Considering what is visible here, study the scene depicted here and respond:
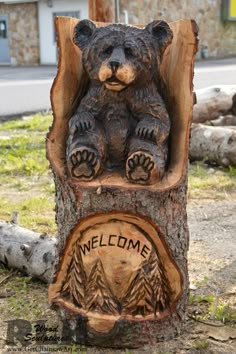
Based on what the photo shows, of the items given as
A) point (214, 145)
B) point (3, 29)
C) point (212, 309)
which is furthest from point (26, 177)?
point (3, 29)

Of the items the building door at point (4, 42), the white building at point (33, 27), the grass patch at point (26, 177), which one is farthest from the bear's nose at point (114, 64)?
the building door at point (4, 42)

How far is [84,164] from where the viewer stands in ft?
8.64

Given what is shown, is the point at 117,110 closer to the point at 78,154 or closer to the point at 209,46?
the point at 78,154

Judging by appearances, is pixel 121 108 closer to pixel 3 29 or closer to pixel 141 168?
pixel 141 168

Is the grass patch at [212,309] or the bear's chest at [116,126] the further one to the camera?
the grass patch at [212,309]

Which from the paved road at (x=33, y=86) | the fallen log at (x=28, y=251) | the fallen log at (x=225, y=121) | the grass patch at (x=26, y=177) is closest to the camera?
the fallen log at (x=28, y=251)

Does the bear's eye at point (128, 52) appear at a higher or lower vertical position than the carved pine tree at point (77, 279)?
higher

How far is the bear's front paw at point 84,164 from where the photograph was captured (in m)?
2.64

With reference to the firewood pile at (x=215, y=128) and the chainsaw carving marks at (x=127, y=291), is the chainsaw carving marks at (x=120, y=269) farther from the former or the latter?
the firewood pile at (x=215, y=128)

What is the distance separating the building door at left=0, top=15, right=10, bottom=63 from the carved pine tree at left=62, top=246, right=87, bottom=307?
823 inches

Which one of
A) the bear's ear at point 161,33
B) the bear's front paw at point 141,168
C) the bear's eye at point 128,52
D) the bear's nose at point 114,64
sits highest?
the bear's ear at point 161,33

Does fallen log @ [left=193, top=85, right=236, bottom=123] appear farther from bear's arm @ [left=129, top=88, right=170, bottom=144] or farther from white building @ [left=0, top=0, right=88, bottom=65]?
white building @ [left=0, top=0, right=88, bottom=65]

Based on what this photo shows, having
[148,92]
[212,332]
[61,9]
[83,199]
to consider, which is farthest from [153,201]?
[61,9]

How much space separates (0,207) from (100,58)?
2.47m
